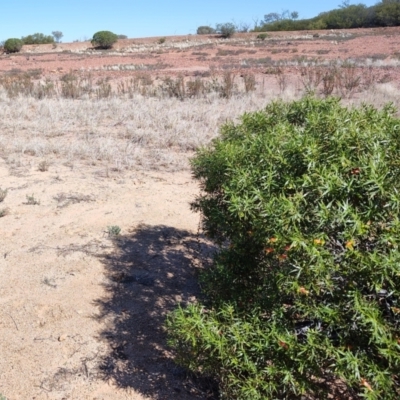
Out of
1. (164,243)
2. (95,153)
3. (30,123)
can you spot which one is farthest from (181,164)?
(30,123)

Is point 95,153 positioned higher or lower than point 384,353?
lower

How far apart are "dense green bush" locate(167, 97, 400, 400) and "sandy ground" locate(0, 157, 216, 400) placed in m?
0.83

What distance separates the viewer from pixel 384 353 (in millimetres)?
1876

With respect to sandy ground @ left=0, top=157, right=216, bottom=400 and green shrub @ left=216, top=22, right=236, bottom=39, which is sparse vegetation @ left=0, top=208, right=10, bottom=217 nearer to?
sandy ground @ left=0, top=157, right=216, bottom=400

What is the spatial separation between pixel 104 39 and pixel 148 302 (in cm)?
5008

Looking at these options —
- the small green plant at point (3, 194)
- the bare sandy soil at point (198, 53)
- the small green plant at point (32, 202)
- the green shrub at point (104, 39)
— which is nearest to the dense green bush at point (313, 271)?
the small green plant at point (32, 202)

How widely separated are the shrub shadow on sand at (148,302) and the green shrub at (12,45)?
4666 cm

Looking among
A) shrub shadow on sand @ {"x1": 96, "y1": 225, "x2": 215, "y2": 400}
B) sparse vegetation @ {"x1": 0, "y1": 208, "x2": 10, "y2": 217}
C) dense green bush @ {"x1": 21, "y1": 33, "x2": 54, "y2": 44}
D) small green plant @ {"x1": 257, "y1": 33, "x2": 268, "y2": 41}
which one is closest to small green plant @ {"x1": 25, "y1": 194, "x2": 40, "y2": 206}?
sparse vegetation @ {"x1": 0, "y1": 208, "x2": 10, "y2": 217}

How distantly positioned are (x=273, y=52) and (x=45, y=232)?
105ft

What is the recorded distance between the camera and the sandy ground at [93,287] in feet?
10.6

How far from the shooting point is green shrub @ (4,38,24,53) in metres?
46.2

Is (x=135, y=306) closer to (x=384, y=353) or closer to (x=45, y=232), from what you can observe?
(x=45, y=232)

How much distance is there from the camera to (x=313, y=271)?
2.02 m

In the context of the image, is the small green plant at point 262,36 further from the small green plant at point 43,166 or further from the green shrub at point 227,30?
the small green plant at point 43,166
